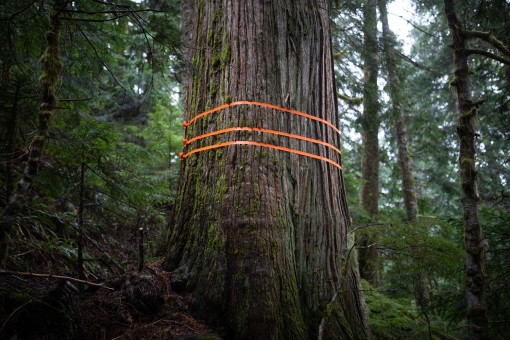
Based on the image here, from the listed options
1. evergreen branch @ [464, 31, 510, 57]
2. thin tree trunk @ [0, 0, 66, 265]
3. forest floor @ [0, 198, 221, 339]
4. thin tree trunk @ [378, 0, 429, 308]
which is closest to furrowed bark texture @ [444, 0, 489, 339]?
evergreen branch @ [464, 31, 510, 57]

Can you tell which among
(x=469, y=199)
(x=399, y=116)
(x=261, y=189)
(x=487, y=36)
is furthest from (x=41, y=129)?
(x=399, y=116)

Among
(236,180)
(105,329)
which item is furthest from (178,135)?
(105,329)

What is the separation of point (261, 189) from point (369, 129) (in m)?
4.66

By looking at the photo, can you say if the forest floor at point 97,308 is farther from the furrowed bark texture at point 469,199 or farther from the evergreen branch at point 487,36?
the evergreen branch at point 487,36

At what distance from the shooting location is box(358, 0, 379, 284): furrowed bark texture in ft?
22.1

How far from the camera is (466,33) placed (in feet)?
10.3

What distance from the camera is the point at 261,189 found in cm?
256

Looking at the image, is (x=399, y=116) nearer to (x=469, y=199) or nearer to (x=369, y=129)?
(x=369, y=129)

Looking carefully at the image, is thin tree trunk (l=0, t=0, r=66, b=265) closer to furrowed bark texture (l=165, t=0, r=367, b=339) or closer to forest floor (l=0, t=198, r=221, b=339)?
forest floor (l=0, t=198, r=221, b=339)

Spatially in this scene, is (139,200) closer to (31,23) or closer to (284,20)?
(31,23)

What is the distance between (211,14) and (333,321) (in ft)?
8.63

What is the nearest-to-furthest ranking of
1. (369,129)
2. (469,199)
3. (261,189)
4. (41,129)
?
1. (41,129)
2. (261,189)
3. (469,199)
4. (369,129)

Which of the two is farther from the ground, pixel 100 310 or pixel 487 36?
pixel 487 36

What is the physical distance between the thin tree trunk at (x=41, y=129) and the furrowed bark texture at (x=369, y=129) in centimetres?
410
